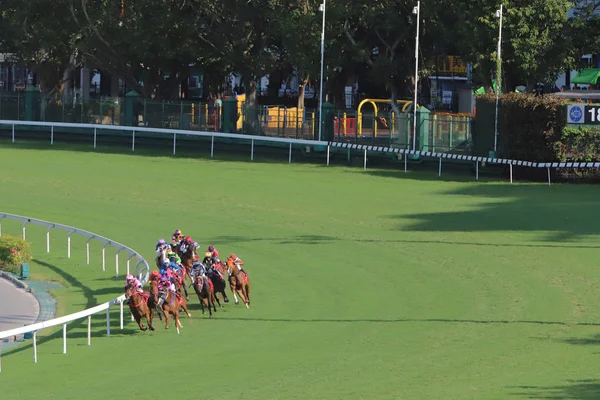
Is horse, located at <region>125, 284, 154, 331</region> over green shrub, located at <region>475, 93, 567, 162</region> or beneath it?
beneath

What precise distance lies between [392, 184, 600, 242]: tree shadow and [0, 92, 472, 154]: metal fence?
4.90 meters

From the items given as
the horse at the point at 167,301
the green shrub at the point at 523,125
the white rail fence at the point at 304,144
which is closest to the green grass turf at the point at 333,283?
the horse at the point at 167,301

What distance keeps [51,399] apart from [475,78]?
3624cm

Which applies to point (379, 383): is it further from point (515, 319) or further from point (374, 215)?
point (374, 215)

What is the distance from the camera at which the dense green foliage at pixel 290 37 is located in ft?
146

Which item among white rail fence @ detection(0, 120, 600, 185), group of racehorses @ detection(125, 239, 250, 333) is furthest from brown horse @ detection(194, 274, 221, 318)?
white rail fence @ detection(0, 120, 600, 185)

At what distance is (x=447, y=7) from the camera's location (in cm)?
4666

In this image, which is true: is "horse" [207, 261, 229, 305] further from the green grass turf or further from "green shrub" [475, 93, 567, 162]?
"green shrub" [475, 93, 567, 162]

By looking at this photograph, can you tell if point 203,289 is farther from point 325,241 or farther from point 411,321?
point 325,241

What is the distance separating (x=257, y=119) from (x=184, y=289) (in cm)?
2339

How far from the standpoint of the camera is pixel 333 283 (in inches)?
884

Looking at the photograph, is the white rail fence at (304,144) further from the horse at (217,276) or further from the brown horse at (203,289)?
the brown horse at (203,289)

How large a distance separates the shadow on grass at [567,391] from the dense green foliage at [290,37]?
98.8ft

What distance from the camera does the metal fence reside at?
39438mm
